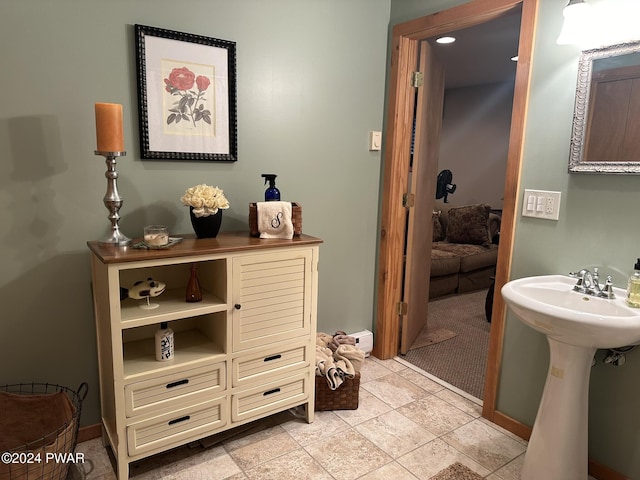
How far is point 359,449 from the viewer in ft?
6.57

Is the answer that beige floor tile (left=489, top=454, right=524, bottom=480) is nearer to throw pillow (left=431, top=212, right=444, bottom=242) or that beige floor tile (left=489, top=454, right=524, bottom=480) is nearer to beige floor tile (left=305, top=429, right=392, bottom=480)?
beige floor tile (left=305, top=429, right=392, bottom=480)

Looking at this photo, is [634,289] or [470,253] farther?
[470,253]

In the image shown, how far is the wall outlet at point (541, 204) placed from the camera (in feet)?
6.31

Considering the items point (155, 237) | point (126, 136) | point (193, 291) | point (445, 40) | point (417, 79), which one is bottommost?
point (193, 291)

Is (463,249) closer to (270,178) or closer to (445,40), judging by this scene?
(445,40)

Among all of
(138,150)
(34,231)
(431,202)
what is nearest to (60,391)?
(34,231)

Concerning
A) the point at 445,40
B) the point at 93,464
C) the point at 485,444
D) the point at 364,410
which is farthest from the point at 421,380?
the point at 445,40

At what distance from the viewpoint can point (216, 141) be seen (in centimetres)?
211

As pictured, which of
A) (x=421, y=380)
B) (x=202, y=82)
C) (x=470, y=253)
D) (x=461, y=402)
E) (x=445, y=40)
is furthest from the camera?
(x=470, y=253)

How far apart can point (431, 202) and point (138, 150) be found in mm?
2062

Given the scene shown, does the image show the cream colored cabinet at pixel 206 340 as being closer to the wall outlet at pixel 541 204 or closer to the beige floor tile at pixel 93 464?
the beige floor tile at pixel 93 464

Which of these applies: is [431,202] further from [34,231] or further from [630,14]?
[34,231]

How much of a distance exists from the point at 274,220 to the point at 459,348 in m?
1.91

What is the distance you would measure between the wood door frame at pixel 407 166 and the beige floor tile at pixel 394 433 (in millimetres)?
422
